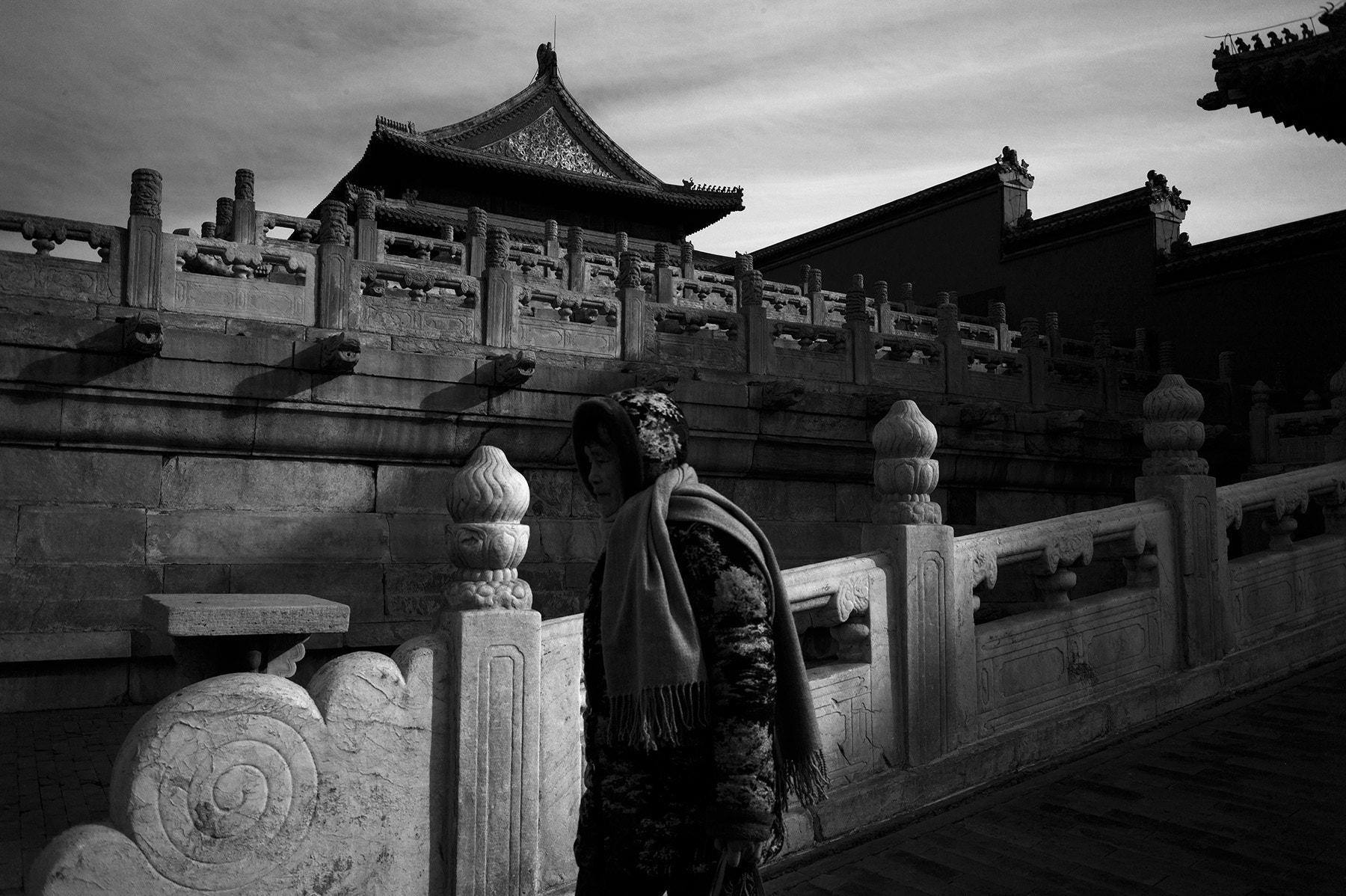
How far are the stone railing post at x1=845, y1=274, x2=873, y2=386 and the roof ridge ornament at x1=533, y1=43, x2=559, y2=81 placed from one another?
13063mm

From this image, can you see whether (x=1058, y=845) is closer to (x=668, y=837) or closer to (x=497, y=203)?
(x=668, y=837)

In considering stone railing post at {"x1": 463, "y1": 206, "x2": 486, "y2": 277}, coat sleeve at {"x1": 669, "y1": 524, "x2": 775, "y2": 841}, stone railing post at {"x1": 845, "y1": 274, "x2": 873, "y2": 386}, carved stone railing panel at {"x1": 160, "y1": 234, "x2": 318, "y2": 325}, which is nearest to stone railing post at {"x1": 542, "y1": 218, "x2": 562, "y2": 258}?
stone railing post at {"x1": 463, "y1": 206, "x2": 486, "y2": 277}

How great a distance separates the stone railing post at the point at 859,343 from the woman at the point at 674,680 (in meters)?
7.93

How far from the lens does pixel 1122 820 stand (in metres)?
3.91

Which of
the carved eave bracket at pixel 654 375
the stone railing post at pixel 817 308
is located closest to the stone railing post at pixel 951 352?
the stone railing post at pixel 817 308

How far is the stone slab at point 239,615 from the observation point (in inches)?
164

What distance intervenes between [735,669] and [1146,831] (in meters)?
2.69

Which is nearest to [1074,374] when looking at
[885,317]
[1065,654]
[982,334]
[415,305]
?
[982,334]

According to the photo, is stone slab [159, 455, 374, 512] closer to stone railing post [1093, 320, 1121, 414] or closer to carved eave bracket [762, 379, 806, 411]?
carved eave bracket [762, 379, 806, 411]

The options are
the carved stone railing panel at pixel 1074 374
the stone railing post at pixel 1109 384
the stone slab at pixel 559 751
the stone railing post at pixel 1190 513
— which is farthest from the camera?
the stone railing post at pixel 1109 384

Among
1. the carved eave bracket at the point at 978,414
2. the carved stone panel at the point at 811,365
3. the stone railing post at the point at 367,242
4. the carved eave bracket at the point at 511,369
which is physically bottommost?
the carved eave bracket at the point at 978,414

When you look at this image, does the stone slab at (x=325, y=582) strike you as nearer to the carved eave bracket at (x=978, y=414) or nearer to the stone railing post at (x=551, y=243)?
the carved eave bracket at (x=978, y=414)

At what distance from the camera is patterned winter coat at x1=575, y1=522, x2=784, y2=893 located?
1.93m

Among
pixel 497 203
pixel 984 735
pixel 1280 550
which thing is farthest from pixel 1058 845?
pixel 497 203
